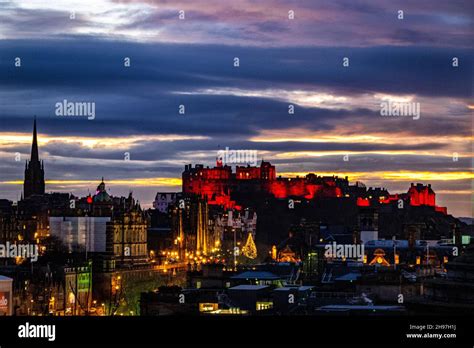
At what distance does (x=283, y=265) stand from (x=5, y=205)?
1810 centimetres

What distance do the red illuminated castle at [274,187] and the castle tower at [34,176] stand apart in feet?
34.0

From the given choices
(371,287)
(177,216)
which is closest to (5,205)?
(177,216)

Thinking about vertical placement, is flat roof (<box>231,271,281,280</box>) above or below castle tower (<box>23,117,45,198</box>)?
below

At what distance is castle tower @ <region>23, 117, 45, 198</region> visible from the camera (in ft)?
161

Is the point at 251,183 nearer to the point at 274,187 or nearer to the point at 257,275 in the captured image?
the point at 274,187

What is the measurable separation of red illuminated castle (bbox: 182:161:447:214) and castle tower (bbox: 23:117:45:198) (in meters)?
10.4

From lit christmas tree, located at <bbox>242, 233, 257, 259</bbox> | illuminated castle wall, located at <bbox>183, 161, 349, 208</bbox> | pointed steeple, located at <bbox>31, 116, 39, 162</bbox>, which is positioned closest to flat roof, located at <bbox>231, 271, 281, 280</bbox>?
pointed steeple, located at <bbox>31, 116, 39, 162</bbox>

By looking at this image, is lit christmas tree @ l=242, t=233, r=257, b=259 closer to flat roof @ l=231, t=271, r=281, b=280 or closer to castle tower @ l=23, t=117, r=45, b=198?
castle tower @ l=23, t=117, r=45, b=198

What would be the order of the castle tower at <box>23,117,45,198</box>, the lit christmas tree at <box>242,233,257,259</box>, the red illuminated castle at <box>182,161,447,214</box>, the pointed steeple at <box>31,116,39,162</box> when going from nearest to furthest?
1. the pointed steeple at <box>31,116,39,162</box>
2. the castle tower at <box>23,117,45,198</box>
3. the lit christmas tree at <box>242,233,257,259</box>
4. the red illuminated castle at <box>182,161,447,214</box>

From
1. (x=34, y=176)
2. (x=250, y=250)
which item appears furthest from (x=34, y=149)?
(x=250, y=250)

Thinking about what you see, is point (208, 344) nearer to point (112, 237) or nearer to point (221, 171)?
point (112, 237)

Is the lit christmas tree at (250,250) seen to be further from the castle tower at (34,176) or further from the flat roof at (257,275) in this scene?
the flat roof at (257,275)

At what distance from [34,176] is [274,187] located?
17912mm

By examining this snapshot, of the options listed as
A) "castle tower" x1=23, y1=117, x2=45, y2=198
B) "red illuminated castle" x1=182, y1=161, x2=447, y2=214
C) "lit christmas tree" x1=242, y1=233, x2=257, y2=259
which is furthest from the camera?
"red illuminated castle" x1=182, y1=161, x2=447, y2=214
